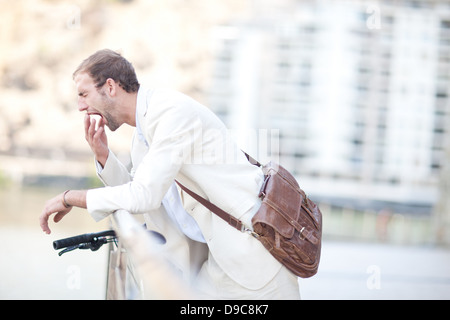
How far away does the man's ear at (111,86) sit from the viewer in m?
1.90

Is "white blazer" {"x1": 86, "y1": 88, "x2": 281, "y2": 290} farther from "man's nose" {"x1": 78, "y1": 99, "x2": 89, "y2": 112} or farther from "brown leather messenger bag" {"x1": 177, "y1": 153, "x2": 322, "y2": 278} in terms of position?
"man's nose" {"x1": 78, "y1": 99, "x2": 89, "y2": 112}

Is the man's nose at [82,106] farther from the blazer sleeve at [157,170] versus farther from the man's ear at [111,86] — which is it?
the blazer sleeve at [157,170]

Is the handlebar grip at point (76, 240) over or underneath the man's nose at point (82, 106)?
underneath

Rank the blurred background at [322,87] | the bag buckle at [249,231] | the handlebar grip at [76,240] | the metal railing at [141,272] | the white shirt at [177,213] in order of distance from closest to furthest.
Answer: the metal railing at [141,272] → the bag buckle at [249,231] → the white shirt at [177,213] → the handlebar grip at [76,240] → the blurred background at [322,87]

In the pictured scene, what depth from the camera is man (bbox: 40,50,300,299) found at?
1.79 meters

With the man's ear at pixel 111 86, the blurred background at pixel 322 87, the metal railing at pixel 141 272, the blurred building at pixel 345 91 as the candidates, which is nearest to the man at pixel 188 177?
the man's ear at pixel 111 86

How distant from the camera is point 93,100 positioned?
1.91 m

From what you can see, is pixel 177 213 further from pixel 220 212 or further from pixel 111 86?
pixel 111 86

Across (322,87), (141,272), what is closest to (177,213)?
(141,272)

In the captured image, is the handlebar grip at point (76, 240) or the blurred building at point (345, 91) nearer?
the handlebar grip at point (76, 240)

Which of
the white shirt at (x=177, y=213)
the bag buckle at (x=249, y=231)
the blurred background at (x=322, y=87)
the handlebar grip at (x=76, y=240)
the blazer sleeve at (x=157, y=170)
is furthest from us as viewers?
the blurred background at (x=322, y=87)

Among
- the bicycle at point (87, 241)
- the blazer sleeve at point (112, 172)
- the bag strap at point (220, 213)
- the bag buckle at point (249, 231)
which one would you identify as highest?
the blazer sleeve at point (112, 172)

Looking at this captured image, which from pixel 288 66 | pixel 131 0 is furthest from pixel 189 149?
pixel 131 0

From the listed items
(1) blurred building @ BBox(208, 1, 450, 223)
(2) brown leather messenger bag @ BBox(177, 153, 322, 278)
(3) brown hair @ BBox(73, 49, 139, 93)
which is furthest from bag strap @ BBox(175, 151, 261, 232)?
(1) blurred building @ BBox(208, 1, 450, 223)
